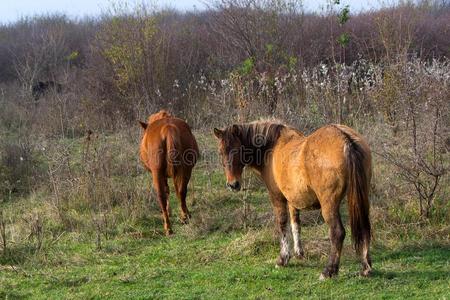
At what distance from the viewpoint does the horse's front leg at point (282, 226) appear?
602cm

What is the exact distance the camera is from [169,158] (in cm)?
793

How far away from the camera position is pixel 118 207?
28.5 ft

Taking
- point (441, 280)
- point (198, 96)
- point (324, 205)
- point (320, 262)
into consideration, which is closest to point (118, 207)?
point (320, 262)

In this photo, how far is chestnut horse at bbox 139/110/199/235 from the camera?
7.92 m

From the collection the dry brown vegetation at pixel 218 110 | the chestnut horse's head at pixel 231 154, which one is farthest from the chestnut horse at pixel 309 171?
the dry brown vegetation at pixel 218 110

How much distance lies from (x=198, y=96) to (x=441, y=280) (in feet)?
32.8

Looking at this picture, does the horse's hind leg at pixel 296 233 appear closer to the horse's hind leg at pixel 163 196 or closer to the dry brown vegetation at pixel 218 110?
the dry brown vegetation at pixel 218 110

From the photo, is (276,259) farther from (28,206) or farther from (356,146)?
(28,206)

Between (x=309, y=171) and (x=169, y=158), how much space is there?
2979mm

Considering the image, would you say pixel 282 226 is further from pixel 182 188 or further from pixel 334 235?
pixel 182 188

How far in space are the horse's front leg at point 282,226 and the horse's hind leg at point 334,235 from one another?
2.11ft

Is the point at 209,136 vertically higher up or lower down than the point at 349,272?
higher up

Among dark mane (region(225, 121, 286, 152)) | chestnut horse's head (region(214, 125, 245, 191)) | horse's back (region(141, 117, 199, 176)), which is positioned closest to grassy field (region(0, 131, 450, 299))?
horse's back (region(141, 117, 199, 176))

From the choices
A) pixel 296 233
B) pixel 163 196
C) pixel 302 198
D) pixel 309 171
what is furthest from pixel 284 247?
pixel 163 196
